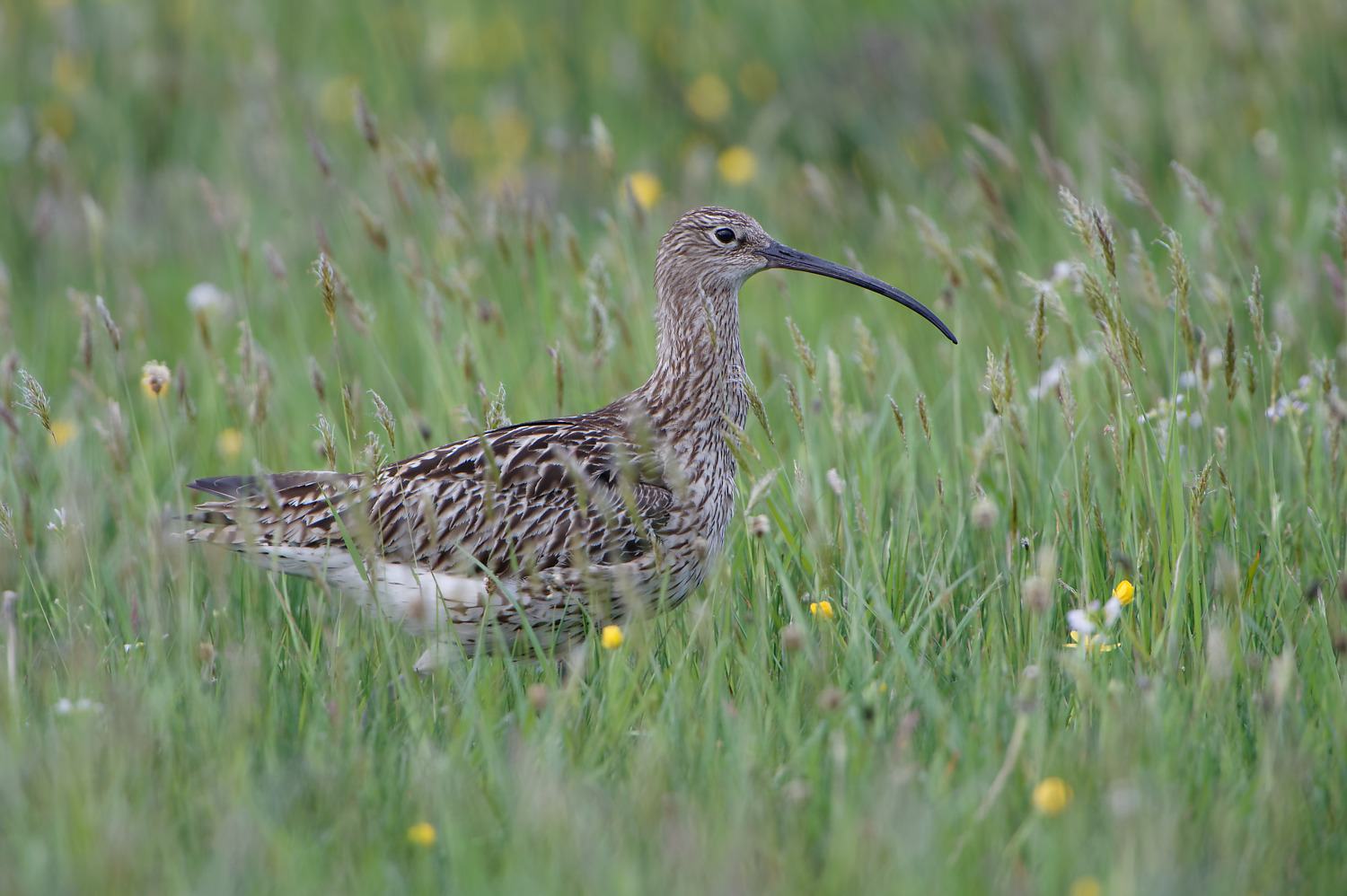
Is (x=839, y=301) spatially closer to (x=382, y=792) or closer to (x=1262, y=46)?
(x=1262, y=46)

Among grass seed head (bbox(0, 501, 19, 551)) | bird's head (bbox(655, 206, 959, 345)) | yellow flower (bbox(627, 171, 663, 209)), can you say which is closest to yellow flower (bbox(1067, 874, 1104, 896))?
bird's head (bbox(655, 206, 959, 345))

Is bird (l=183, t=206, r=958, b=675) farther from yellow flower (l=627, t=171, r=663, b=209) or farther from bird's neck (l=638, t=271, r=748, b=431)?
yellow flower (l=627, t=171, r=663, b=209)

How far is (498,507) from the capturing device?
14.3 feet

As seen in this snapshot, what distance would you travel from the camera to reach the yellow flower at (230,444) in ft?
18.3

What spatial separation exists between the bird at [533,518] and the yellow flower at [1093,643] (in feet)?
3.49

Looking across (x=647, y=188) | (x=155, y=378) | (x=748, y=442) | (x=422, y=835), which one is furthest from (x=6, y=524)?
(x=647, y=188)

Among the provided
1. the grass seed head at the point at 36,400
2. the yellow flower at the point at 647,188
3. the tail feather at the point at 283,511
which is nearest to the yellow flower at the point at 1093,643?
the tail feather at the point at 283,511

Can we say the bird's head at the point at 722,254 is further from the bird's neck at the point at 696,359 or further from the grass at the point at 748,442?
the grass at the point at 748,442

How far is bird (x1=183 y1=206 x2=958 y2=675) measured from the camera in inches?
162

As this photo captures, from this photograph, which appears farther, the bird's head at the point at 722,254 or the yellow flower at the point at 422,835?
the bird's head at the point at 722,254

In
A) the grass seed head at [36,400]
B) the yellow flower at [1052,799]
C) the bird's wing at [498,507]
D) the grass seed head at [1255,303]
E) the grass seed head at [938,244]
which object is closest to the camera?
the yellow flower at [1052,799]

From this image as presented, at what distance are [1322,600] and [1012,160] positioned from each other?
1954mm

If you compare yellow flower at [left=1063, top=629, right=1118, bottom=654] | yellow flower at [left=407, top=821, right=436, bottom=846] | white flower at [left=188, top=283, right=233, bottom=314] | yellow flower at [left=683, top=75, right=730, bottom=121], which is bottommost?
yellow flower at [left=407, top=821, right=436, bottom=846]

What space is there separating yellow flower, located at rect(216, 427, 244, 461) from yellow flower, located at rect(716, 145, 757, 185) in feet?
11.7
